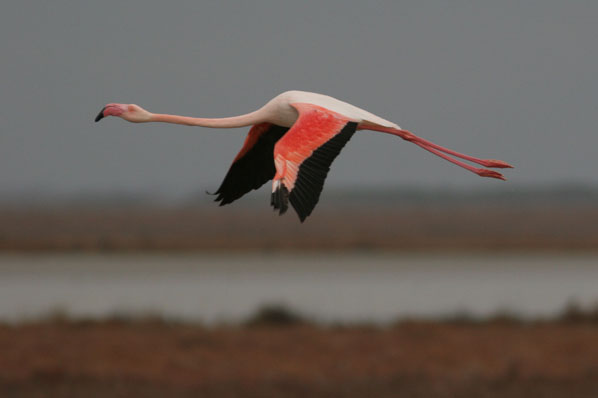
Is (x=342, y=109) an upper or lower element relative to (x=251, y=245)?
upper

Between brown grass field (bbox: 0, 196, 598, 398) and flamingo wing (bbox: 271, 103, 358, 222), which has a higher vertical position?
flamingo wing (bbox: 271, 103, 358, 222)

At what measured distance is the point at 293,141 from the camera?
179 inches

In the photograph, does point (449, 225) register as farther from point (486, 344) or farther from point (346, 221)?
point (486, 344)

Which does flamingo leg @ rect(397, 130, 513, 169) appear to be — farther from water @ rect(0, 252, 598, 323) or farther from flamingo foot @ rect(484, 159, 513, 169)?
water @ rect(0, 252, 598, 323)

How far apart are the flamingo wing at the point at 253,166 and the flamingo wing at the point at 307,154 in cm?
65

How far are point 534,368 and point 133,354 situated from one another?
15634 millimetres

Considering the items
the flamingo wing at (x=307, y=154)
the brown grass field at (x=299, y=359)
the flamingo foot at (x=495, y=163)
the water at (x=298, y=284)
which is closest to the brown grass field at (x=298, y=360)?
the brown grass field at (x=299, y=359)

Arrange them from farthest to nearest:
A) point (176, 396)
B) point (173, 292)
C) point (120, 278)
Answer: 1. point (120, 278)
2. point (173, 292)
3. point (176, 396)

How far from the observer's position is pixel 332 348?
134 feet

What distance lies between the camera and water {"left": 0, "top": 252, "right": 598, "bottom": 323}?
2314 inches

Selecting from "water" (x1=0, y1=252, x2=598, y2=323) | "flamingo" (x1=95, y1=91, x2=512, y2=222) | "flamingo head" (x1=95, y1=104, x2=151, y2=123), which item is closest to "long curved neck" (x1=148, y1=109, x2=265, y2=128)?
"flamingo" (x1=95, y1=91, x2=512, y2=222)

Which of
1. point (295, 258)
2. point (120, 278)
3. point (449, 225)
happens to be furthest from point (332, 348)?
point (449, 225)

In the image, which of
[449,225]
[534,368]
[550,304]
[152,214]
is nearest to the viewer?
[534,368]

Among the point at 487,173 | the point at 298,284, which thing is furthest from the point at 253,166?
the point at 298,284
